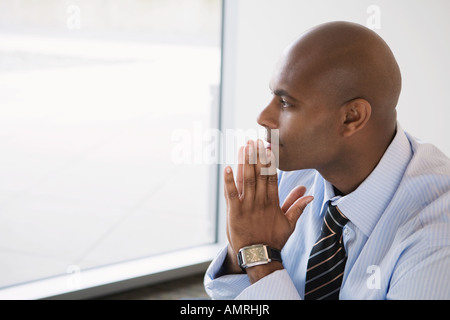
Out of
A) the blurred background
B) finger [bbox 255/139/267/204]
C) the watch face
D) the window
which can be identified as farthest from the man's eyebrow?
the window

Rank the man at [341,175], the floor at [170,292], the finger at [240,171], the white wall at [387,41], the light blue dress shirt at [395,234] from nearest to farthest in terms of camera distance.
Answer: the light blue dress shirt at [395,234] → the man at [341,175] → the finger at [240,171] → the white wall at [387,41] → the floor at [170,292]

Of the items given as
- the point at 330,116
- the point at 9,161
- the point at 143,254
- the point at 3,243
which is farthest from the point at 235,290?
the point at 9,161

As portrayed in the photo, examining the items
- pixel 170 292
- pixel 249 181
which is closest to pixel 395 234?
pixel 249 181

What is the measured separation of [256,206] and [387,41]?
3.81 ft

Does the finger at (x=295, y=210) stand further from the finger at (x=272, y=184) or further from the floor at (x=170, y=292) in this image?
the floor at (x=170, y=292)

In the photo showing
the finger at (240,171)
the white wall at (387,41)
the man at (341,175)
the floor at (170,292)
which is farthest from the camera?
the floor at (170,292)

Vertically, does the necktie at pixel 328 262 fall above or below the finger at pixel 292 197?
below

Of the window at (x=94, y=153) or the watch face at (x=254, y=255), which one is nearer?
the watch face at (x=254, y=255)

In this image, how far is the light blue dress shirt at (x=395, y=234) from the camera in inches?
38.3

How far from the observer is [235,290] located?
1299 mm

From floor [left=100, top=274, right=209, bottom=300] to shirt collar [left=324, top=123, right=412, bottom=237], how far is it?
140 centimetres

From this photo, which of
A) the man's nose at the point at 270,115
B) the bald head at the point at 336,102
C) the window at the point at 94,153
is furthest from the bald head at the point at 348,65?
the window at the point at 94,153

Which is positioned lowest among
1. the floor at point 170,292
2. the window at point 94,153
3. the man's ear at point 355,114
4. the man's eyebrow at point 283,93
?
the floor at point 170,292

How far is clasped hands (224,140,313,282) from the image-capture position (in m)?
1.14
